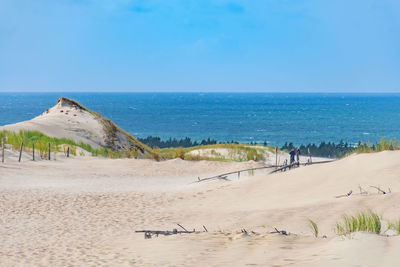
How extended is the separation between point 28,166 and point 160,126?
7288 cm

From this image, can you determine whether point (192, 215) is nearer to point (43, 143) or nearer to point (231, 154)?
point (43, 143)

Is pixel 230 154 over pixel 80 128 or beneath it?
beneath

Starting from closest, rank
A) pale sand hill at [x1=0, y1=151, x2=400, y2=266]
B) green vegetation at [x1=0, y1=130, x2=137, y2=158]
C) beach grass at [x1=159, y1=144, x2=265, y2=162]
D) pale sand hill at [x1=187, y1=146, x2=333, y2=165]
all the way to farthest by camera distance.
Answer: pale sand hill at [x1=0, y1=151, x2=400, y2=266], green vegetation at [x1=0, y1=130, x2=137, y2=158], beach grass at [x1=159, y1=144, x2=265, y2=162], pale sand hill at [x1=187, y1=146, x2=333, y2=165]

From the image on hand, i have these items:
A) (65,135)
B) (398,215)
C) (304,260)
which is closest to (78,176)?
(65,135)

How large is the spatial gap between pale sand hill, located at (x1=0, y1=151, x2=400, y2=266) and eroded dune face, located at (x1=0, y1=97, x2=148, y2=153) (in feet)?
30.7

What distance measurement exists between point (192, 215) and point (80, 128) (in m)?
21.5

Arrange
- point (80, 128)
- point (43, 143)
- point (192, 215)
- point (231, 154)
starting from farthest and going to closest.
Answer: point (80, 128) < point (231, 154) < point (43, 143) < point (192, 215)

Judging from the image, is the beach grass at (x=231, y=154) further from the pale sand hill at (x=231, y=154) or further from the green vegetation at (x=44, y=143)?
the green vegetation at (x=44, y=143)

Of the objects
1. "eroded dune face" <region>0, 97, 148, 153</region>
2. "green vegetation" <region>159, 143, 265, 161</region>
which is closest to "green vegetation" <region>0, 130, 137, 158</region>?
"eroded dune face" <region>0, 97, 148, 153</region>

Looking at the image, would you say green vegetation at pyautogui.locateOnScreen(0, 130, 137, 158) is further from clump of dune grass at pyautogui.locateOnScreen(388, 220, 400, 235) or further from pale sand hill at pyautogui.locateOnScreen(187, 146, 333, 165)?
clump of dune grass at pyautogui.locateOnScreen(388, 220, 400, 235)

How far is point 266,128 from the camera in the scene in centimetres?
9006

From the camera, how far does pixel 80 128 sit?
3403 centimetres

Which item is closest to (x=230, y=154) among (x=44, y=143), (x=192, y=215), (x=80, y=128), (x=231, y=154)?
(x=231, y=154)

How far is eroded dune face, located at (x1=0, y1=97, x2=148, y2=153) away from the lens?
105ft
